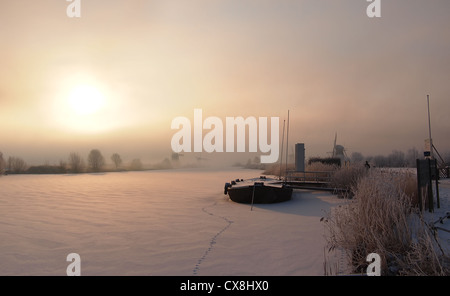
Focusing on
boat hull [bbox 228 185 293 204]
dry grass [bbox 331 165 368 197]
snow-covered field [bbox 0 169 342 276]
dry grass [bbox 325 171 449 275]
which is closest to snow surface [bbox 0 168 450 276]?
snow-covered field [bbox 0 169 342 276]

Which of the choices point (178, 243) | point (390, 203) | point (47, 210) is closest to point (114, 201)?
point (47, 210)

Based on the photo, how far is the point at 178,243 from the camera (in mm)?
5008

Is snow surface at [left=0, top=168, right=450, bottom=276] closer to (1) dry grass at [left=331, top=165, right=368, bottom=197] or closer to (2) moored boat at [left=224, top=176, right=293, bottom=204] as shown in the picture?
(2) moored boat at [left=224, top=176, right=293, bottom=204]

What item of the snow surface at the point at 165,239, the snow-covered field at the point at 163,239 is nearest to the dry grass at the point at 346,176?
the snow surface at the point at 165,239

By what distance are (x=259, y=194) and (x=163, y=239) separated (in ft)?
16.3

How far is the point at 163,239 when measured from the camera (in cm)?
528

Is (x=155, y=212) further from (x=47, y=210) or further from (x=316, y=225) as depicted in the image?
(x=316, y=225)

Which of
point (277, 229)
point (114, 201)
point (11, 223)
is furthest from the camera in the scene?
point (114, 201)

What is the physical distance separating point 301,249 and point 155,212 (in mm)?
4785

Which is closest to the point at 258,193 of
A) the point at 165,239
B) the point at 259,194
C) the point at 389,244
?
the point at 259,194

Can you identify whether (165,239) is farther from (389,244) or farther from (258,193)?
(258,193)

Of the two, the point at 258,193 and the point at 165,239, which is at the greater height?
the point at 258,193

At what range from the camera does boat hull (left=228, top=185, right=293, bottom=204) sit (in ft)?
31.7

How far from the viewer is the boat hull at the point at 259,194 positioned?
31.7 feet
